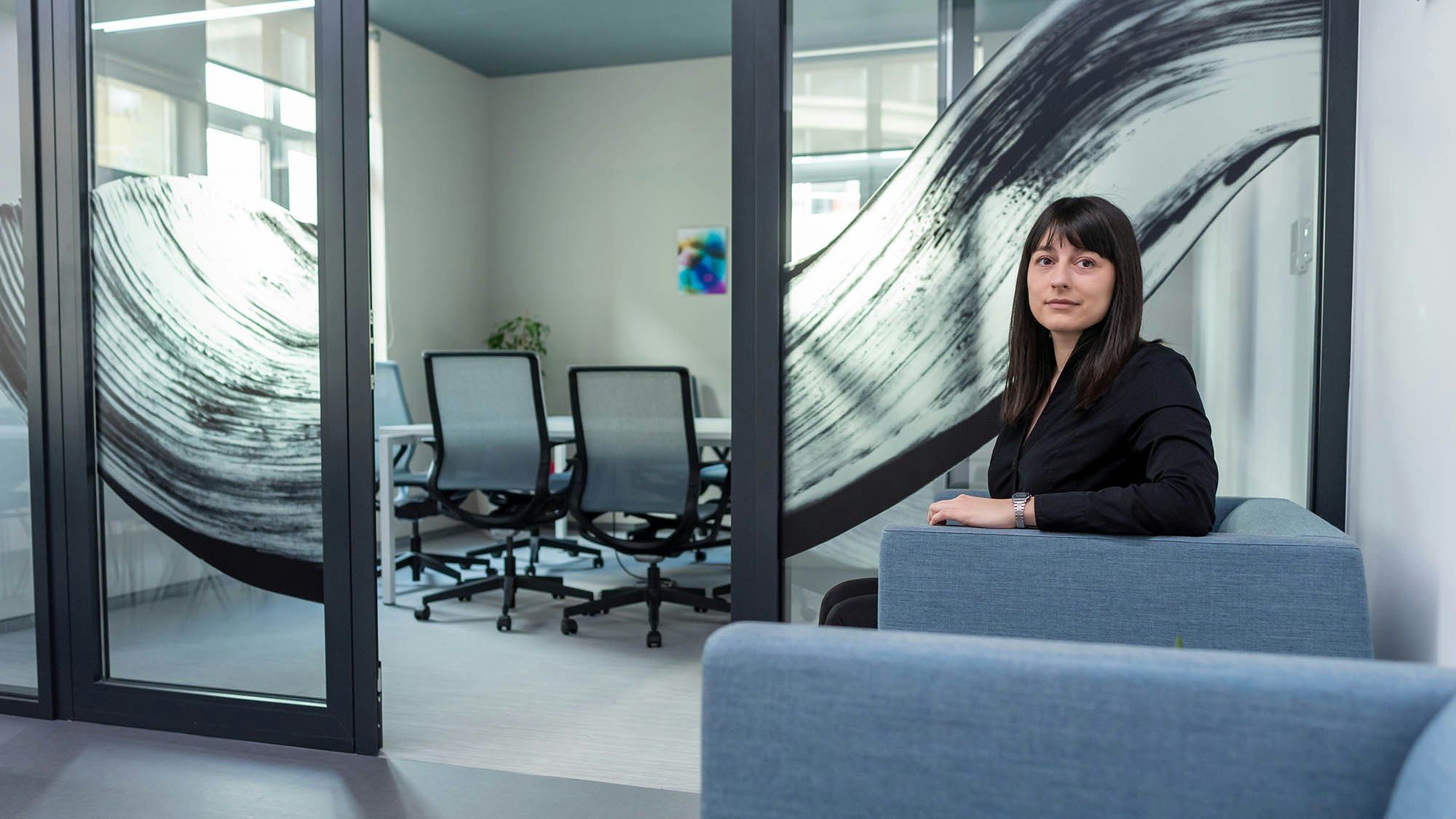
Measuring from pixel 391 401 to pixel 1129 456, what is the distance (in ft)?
13.0

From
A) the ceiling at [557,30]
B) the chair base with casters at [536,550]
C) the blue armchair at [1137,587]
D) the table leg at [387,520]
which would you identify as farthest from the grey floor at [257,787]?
the ceiling at [557,30]

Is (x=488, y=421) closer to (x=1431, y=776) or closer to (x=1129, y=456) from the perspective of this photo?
(x=1129, y=456)

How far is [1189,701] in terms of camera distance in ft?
2.79

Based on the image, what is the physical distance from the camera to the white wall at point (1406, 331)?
1.40 m

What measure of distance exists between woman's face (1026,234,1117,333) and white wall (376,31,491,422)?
15.8 ft

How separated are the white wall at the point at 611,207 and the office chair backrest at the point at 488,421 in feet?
8.08

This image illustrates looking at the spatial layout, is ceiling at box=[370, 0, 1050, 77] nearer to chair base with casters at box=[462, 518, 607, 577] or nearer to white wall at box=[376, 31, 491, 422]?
white wall at box=[376, 31, 491, 422]

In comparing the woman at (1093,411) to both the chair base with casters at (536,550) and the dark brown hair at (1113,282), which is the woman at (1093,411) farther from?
the chair base with casters at (536,550)

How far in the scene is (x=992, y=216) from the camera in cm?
211

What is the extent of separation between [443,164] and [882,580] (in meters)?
5.45

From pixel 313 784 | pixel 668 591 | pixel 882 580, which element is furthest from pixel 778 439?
pixel 668 591

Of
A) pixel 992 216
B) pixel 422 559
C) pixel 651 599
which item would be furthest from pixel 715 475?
pixel 992 216

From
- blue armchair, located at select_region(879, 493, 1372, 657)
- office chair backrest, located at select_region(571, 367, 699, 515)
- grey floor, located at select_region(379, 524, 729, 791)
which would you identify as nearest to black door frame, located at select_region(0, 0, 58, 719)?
grey floor, located at select_region(379, 524, 729, 791)

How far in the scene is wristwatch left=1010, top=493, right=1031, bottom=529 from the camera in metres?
1.57
